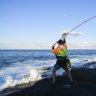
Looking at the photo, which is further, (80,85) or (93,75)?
Answer: (93,75)

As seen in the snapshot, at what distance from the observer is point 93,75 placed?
1834 cm

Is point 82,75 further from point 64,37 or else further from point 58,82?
point 64,37

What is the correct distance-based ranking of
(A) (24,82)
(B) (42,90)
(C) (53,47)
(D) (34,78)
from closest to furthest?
(B) (42,90) < (C) (53,47) < (A) (24,82) < (D) (34,78)

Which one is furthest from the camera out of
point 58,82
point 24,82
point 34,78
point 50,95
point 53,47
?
point 34,78

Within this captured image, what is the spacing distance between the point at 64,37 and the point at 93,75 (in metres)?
5.76

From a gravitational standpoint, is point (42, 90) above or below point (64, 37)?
below

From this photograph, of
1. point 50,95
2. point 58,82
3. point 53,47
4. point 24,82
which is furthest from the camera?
point 24,82

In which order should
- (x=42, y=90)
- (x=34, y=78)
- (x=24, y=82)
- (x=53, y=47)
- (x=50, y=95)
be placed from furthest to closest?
(x=34, y=78) < (x=24, y=82) < (x=53, y=47) < (x=42, y=90) < (x=50, y=95)

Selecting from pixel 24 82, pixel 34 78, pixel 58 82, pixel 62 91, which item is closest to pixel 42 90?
pixel 62 91

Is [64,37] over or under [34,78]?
over

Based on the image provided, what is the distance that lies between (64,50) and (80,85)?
196 cm

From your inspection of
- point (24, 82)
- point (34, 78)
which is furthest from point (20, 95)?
point (34, 78)

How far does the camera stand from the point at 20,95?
12.0 meters

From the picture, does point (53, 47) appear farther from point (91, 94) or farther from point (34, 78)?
point (34, 78)
